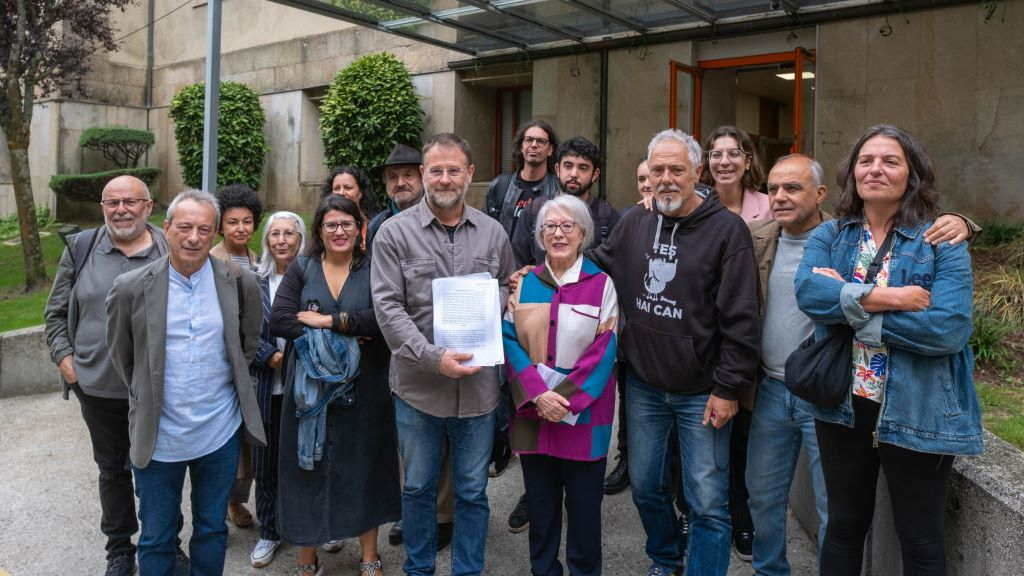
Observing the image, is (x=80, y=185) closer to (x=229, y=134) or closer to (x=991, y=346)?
(x=229, y=134)

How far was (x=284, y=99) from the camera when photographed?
1530 cm

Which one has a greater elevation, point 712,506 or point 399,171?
point 399,171

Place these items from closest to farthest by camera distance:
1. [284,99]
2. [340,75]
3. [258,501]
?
[258,501] < [340,75] < [284,99]

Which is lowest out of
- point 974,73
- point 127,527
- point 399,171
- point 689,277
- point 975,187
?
point 127,527

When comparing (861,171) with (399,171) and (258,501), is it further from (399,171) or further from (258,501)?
(258,501)

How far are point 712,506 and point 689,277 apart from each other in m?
1.00

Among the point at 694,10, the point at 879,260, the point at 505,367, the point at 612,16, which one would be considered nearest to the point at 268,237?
the point at 505,367

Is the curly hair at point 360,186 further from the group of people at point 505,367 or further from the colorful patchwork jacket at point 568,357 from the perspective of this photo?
the colorful patchwork jacket at point 568,357

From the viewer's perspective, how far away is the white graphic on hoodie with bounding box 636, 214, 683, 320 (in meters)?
3.32

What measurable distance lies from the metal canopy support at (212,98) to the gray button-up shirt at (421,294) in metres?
4.08

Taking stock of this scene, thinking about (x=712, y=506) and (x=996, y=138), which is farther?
(x=996, y=138)

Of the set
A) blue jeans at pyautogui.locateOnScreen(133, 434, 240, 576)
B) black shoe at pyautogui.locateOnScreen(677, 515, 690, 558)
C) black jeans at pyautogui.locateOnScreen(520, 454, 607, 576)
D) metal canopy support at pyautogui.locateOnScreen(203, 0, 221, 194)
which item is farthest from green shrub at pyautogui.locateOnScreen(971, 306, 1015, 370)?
metal canopy support at pyautogui.locateOnScreen(203, 0, 221, 194)

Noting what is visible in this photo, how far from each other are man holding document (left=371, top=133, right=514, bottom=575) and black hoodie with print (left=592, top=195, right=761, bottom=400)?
2.16 ft

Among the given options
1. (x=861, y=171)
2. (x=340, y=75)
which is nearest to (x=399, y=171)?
(x=861, y=171)
